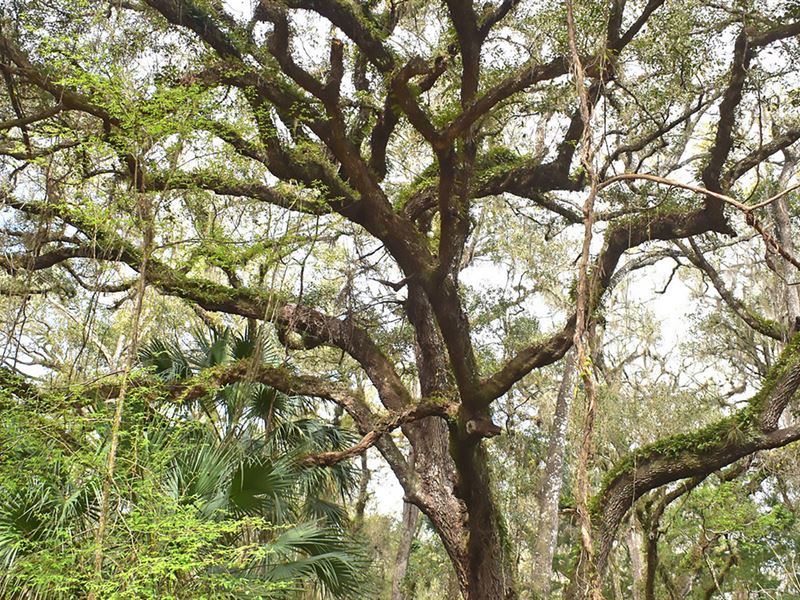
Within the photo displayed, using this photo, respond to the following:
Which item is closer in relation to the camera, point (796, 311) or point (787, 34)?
point (787, 34)

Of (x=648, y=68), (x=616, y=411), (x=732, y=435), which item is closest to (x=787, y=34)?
(x=648, y=68)

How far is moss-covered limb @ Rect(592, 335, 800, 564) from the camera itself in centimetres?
527

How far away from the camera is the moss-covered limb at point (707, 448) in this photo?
5.27m

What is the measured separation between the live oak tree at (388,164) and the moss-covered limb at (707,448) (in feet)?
0.06

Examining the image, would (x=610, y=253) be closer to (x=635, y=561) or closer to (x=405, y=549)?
(x=405, y=549)

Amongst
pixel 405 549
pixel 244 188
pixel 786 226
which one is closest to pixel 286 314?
pixel 244 188

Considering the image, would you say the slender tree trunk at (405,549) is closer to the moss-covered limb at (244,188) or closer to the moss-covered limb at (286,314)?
the moss-covered limb at (286,314)

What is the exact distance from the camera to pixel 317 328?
6.89m

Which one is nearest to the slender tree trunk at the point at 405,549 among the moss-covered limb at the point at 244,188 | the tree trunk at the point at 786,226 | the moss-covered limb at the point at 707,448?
the moss-covered limb at the point at 707,448

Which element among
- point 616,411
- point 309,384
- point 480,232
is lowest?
point 309,384

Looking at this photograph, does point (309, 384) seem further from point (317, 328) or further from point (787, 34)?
point (787, 34)

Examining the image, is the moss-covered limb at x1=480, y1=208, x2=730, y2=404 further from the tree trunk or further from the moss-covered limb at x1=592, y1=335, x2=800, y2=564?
the tree trunk

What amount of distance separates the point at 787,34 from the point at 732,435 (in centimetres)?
341

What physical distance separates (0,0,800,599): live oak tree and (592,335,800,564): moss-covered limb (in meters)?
0.02
